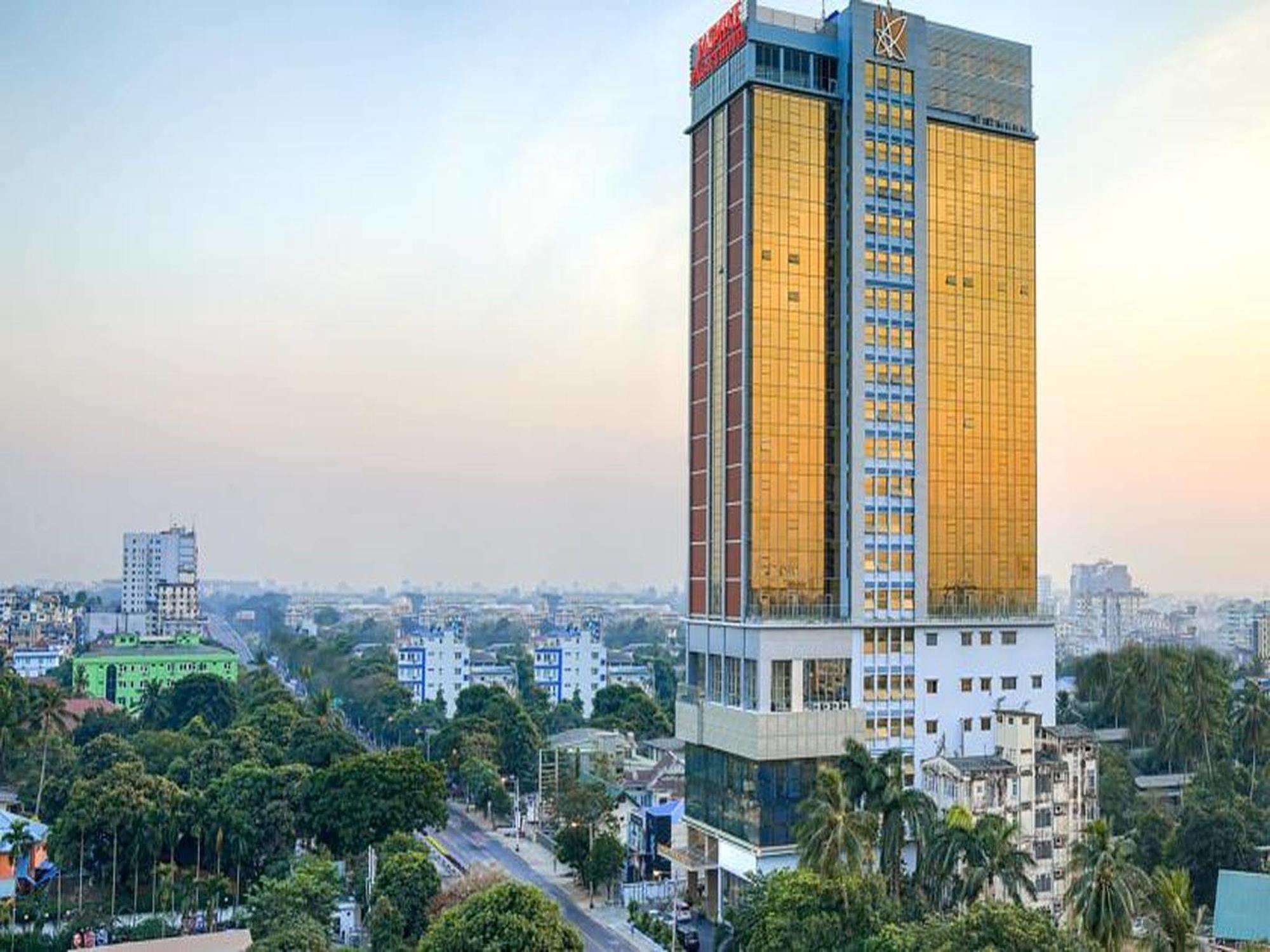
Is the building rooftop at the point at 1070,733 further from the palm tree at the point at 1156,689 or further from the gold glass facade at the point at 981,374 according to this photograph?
the palm tree at the point at 1156,689

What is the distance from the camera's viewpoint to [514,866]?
76.1 metres

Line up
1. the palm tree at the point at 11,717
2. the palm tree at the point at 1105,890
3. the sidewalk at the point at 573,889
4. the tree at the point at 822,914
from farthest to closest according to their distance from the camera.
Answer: the palm tree at the point at 11,717, the sidewalk at the point at 573,889, the tree at the point at 822,914, the palm tree at the point at 1105,890

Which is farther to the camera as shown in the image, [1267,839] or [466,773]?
[466,773]

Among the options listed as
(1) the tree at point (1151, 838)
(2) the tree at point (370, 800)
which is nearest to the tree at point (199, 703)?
(2) the tree at point (370, 800)

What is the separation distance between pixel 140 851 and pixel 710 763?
1281 inches

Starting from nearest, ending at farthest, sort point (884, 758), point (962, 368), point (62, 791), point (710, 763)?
1. point (884, 758)
2. point (710, 763)
3. point (962, 368)
4. point (62, 791)

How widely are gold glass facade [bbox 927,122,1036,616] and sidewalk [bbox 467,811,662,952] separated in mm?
24601

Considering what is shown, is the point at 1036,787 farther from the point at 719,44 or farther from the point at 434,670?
the point at 434,670

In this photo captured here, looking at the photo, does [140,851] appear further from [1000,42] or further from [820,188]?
[1000,42]

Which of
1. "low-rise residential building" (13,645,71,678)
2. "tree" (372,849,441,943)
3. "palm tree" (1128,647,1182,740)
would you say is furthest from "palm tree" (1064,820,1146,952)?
"low-rise residential building" (13,645,71,678)

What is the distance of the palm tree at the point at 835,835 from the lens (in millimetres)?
45125

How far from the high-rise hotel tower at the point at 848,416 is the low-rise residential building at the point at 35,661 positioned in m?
131

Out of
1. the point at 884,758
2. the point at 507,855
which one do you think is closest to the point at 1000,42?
the point at 884,758

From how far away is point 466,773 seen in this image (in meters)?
93.1
